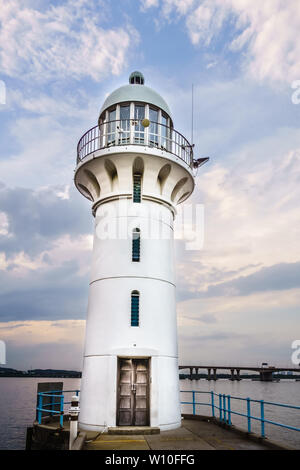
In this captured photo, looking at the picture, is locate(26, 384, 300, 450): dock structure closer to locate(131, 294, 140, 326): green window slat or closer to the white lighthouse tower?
the white lighthouse tower

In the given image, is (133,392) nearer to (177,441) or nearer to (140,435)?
(140,435)

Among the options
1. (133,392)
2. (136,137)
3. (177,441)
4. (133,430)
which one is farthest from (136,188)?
(177,441)

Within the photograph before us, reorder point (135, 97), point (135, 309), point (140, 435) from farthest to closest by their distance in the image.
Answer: point (135, 97)
point (135, 309)
point (140, 435)

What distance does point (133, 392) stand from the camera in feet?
40.2

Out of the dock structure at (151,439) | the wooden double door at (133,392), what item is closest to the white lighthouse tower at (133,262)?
the wooden double door at (133,392)

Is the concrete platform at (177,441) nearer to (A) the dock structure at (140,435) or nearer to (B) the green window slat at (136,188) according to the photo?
(A) the dock structure at (140,435)

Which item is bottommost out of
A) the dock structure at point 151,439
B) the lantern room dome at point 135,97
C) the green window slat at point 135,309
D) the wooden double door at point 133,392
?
the dock structure at point 151,439

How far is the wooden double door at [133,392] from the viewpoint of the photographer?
39.6 feet

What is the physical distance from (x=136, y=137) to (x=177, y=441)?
31.9 feet

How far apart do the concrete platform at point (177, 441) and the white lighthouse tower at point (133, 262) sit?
2.35 ft

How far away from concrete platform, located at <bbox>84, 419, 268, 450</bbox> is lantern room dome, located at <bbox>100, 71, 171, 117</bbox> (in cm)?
1109

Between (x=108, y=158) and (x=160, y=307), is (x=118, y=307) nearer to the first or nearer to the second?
(x=160, y=307)

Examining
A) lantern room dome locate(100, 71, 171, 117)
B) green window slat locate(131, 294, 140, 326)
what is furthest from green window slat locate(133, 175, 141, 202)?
green window slat locate(131, 294, 140, 326)

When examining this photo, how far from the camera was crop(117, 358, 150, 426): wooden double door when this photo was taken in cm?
1207
